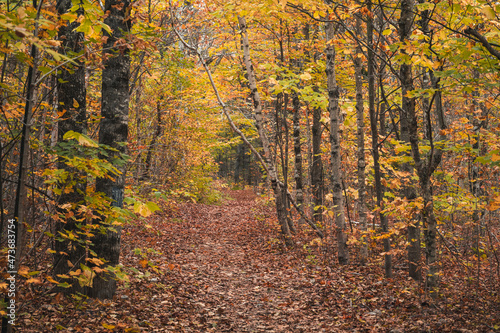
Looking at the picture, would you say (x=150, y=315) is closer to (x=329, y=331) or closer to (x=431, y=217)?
(x=329, y=331)

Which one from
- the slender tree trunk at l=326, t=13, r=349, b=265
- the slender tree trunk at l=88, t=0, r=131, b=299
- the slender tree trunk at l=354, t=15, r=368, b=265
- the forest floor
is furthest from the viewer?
the slender tree trunk at l=326, t=13, r=349, b=265

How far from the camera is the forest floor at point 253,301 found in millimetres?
4652

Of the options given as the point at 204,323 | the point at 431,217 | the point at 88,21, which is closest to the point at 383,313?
the point at 431,217

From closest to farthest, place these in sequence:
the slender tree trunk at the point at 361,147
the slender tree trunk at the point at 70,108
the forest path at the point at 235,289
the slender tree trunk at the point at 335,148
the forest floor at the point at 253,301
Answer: the forest floor at the point at 253,301
the slender tree trunk at the point at 70,108
the forest path at the point at 235,289
the slender tree trunk at the point at 361,147
the slender tree trunk at the point at 335,148

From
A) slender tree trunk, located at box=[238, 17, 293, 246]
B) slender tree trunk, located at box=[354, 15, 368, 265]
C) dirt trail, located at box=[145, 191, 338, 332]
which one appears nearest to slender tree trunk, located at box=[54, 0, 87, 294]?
dirt trail, located at box=[145, 191, 338, 332]

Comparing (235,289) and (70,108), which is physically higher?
(70,108)

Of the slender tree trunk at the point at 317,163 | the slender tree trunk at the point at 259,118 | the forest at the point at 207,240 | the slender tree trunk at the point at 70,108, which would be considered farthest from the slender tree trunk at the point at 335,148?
the slender tree trunk at the point at 70,108

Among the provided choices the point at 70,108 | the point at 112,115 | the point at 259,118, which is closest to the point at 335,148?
the point at 259,118

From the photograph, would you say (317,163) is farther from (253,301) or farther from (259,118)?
(253,301)

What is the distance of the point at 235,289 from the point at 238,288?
97 millimetres

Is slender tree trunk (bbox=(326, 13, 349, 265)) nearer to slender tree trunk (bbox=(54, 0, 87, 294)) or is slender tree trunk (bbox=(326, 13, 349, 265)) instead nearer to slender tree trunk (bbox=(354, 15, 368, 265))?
slender tree trunk (bbox=(354, 15, 368, 265))

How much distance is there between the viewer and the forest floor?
15.3 ft

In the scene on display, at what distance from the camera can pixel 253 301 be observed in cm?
660

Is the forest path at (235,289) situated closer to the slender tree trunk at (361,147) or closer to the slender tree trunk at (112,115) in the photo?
the slender tree trunk at (112,115)
